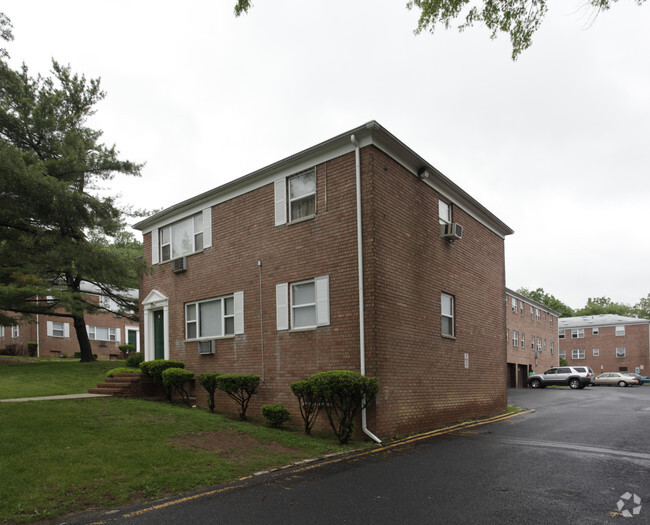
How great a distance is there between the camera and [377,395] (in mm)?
10570

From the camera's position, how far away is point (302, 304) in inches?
488

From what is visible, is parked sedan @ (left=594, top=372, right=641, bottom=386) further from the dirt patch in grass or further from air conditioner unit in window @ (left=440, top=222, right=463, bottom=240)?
the dirt patch in grass

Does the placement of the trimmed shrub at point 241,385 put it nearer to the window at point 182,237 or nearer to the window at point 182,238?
the window at point 182,237

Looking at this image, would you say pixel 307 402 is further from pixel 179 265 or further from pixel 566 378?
pixel 566 378

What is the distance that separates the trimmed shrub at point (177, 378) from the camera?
1415 centimetres

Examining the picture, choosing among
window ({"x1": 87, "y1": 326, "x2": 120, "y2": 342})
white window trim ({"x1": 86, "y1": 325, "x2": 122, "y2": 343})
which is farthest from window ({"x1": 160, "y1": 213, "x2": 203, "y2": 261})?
white window trim ({"x1": 86, "y1": 325, "x2": 122, "y2": 343})

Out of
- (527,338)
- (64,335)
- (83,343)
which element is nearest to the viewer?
(83,343)

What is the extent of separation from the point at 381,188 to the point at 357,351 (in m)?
3.79

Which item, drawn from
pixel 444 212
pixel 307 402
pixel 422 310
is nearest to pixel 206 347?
pixel 307 402

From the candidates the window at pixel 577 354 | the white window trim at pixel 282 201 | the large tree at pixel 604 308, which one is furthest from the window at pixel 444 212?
the large tree at pixel 604 308

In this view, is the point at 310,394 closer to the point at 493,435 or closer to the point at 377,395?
the point at 377,395

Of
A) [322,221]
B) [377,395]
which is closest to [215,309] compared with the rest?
[322,221]

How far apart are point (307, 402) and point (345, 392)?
64.2 inches

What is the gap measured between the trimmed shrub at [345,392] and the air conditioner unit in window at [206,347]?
17.0 ft
